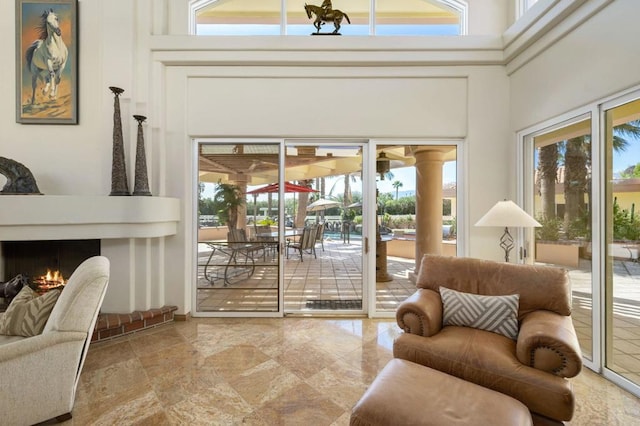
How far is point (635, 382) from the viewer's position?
2.15 meters

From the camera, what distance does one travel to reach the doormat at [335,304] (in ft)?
12.1

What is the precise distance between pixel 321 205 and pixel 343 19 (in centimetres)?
247

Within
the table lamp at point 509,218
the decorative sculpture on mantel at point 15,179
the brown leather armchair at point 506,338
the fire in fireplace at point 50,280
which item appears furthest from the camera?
the fire in fireplace at point 50,280

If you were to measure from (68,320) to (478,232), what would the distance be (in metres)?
4.01

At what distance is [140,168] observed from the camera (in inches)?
122

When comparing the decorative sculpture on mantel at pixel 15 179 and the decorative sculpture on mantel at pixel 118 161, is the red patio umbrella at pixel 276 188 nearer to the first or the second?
the decorative sculpture on mantel at pixel 118 161

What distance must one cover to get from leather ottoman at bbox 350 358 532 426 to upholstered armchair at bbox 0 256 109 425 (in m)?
1.85

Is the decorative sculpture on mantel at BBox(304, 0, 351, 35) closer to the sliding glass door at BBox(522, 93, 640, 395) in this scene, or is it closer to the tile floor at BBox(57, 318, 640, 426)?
the sliding glass door at BBox(522, 93, 640, 395)

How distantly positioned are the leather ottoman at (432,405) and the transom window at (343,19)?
384 cm

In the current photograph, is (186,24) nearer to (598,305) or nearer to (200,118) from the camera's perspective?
(200,118)

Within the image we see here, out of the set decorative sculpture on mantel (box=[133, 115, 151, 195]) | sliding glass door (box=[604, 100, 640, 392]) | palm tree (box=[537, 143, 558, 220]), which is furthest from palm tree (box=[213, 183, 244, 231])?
sliding glass door (box=[604, 100, 640, 392])

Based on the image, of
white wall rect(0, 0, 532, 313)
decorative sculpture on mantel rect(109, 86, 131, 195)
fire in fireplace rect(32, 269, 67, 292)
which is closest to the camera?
decorative sculpture on mantel rect(109, 86, 131, 195)

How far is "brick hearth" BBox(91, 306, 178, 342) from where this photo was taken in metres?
2.88

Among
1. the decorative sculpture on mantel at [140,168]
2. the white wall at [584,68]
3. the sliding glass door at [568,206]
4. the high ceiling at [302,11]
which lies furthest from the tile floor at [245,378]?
the high ceiling at [302,11]
